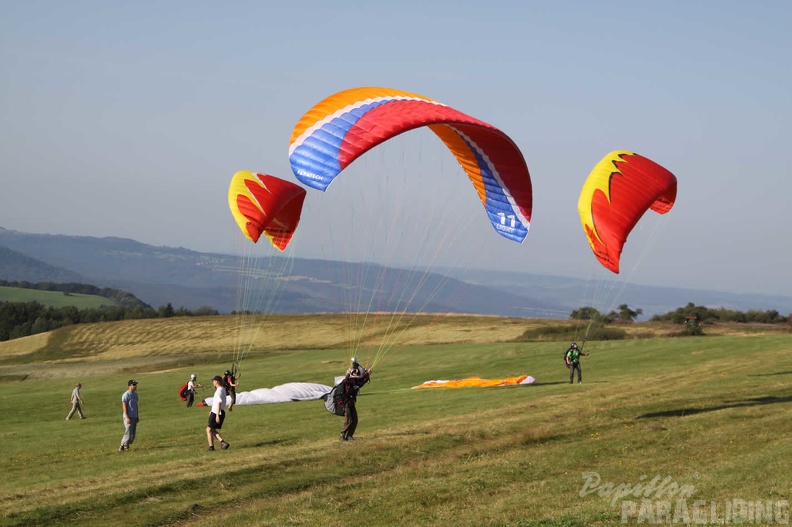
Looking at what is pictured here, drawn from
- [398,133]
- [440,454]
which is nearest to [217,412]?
[440,454]

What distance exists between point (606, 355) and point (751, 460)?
2853cm

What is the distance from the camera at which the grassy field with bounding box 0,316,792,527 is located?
1337 centimetres

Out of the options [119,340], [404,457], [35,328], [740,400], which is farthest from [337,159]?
[35,328]

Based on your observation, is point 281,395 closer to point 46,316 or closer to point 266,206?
point 266,206

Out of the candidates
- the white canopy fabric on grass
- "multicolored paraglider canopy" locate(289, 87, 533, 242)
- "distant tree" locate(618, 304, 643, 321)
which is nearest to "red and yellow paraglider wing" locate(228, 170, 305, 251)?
the white canopy fabric on grass

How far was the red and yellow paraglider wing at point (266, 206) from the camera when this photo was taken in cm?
3044

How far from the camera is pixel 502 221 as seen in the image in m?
22.3

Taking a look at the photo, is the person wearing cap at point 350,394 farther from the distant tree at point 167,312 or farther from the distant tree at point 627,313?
the distant tree at point 167,312

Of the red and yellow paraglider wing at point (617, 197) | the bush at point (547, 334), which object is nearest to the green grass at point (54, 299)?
the bush at point (547, 334)

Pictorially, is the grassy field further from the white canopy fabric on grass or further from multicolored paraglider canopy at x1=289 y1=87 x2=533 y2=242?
multicolored paraglider canopy at x1=289 y1=87 x2=533 y2=242

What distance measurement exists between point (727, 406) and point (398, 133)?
12798 mm

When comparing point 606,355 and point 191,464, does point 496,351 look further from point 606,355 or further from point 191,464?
point 191,464

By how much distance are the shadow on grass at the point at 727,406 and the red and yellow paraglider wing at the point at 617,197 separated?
160 inches

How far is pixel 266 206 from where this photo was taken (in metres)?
30.6
